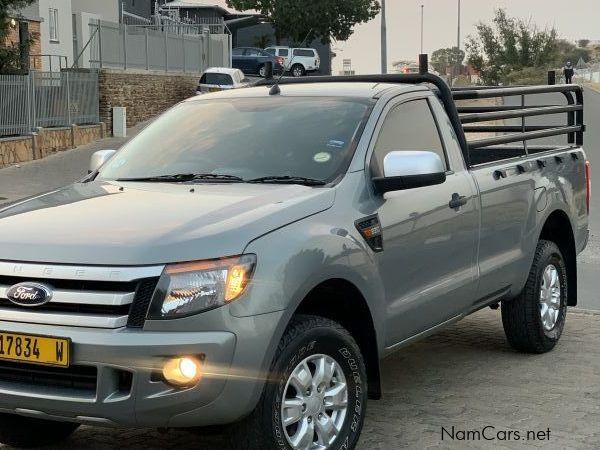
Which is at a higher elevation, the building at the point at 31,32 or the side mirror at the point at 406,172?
the building at the point at 31,32

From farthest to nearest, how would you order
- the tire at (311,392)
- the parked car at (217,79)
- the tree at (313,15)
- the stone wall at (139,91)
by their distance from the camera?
the tree at (313,15)
the parked car at (217,79)
the stone wall at (139,91)
the tire at (311,392)

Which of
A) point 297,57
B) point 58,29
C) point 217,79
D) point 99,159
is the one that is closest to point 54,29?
point 58,29

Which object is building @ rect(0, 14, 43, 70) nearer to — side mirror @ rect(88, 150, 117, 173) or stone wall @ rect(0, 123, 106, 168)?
stone wall @ rect(0, 123, 106, 168)

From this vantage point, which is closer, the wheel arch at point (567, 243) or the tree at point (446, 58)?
the wheel arch at point (567, 243)

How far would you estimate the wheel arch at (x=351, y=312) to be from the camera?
417cm

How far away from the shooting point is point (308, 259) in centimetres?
389

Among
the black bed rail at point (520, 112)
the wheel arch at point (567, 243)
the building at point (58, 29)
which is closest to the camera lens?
the black bed rail at point (520, 112)

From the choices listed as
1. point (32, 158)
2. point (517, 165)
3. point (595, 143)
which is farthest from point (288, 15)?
point (517, 165)

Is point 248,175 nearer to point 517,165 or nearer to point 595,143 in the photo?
point 517,165

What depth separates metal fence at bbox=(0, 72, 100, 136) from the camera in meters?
20.9

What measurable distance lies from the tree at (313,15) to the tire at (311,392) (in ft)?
200

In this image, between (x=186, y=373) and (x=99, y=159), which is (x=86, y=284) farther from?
(x=99, y=159)

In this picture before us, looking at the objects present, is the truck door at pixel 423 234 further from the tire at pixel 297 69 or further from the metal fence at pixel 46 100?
the tire at pixel 297 69

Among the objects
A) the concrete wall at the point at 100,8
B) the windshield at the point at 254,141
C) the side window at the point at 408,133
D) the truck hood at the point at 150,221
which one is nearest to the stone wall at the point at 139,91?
the concrete wall at the point at 100,8
